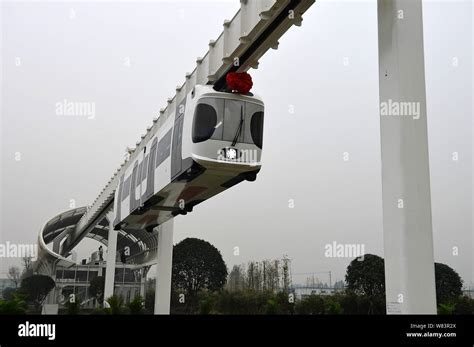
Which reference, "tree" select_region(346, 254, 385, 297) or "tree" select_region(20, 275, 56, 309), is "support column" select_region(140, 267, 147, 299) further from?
"tree" select_region(346, 254, 385, 297)

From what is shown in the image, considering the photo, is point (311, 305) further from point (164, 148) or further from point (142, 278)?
point (142, 278)

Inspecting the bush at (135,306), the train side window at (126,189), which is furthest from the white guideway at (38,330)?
the bush at (135,306)

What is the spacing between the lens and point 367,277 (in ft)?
80.2

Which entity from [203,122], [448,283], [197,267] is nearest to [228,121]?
[203,122]

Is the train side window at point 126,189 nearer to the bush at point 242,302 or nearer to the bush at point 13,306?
the bush at point 13,306

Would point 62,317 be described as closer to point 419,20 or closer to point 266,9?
point 266,9

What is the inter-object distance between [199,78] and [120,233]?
26.9 m

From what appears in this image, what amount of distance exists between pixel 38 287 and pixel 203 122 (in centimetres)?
3192

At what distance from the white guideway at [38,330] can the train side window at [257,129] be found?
5542 millimetres

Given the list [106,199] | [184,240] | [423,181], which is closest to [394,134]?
[423,181]

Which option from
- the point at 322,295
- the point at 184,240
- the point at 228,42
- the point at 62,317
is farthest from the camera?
the point at 184,240

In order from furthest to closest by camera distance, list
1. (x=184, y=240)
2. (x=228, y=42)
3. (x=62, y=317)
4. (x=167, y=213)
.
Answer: (x=184, y=240), (x=167, y=213), (x=228, y=42), (x=62, y=317)

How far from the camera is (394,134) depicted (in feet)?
25.6

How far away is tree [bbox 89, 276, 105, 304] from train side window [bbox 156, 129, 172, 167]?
99.3 feet
